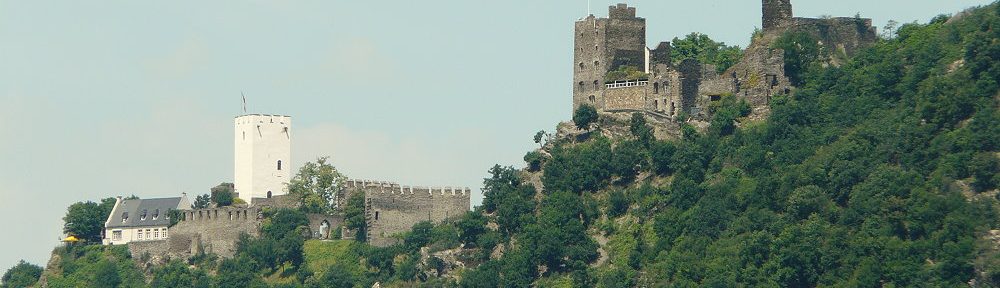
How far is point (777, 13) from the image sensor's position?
116812 millimetres

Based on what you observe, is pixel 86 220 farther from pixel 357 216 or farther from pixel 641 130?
pixel 641 130

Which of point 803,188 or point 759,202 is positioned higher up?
point 803,188

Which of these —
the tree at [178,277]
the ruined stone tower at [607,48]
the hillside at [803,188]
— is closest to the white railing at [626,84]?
the ruined stone tower at [607,48]

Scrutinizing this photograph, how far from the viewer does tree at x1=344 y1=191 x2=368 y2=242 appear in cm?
12125

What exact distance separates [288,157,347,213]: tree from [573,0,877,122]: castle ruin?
11848 mm

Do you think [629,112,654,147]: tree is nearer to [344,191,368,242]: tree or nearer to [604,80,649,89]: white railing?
[604,80,649,89]: white railing

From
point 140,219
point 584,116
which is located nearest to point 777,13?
point 584,116

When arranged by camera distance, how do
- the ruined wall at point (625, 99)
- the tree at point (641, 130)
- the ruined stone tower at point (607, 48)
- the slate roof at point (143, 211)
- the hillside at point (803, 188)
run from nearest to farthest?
the hillside at point (803, 188) < the tree at point (641, 130) < the ruined wall at point (625, 99) < the ruined stone tower at point (607, 48) < the slate roof at point (143, 211)

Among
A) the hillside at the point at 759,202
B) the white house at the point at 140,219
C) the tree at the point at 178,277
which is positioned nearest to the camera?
the hillside at the point at 759,202

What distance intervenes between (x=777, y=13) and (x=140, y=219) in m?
29.1

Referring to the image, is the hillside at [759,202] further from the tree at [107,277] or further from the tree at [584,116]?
the tree at [107,277]

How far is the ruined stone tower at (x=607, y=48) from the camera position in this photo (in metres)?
118

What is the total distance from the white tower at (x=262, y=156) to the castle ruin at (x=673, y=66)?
1460 cm

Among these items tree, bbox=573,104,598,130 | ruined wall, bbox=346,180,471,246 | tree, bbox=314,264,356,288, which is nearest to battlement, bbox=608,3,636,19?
tree, bbox=573,104,598,130
